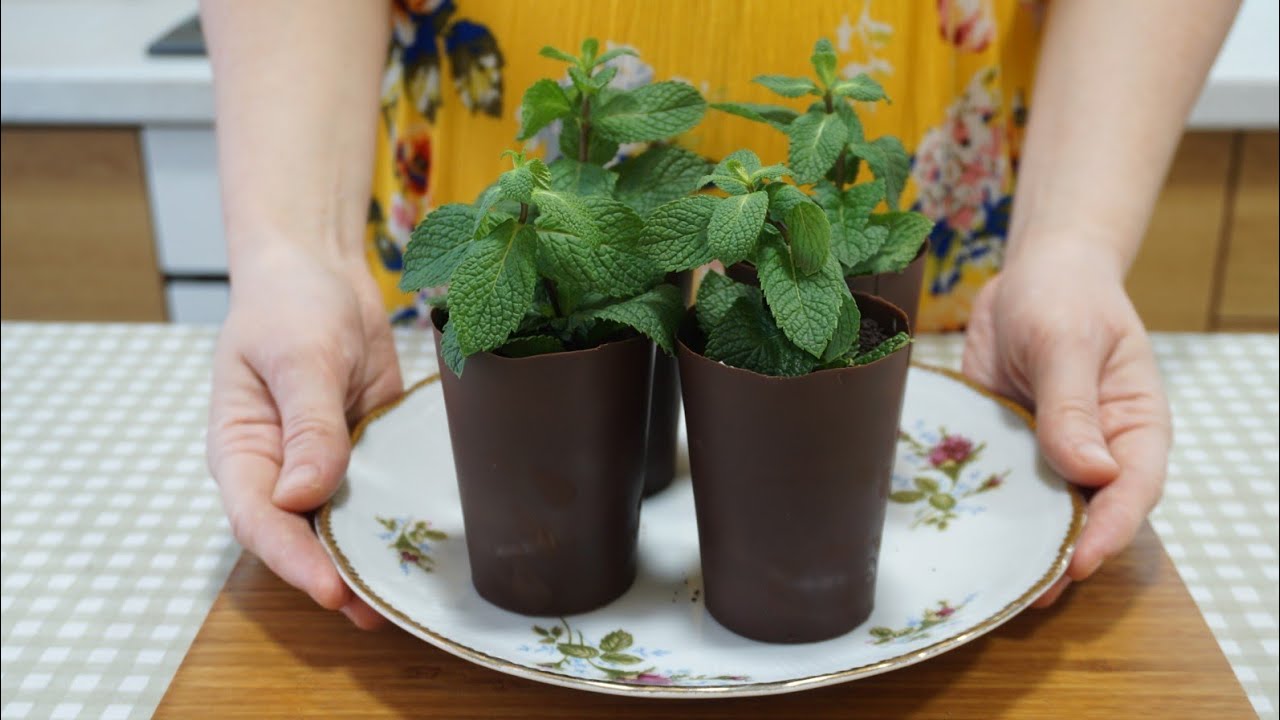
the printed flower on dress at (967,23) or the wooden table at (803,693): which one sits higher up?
the printed flower on dress at (967,23)

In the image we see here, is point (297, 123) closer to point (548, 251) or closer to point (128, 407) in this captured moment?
point (128, 407)

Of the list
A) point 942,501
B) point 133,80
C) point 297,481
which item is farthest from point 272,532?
point 133,80

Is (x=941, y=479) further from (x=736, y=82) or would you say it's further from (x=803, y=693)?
(x=736, y=82)

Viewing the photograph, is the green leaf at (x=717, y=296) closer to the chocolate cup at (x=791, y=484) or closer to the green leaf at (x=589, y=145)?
the chocolate cup at (x=791, y=484)

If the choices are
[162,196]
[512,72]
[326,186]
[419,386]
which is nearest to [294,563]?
[419,386]

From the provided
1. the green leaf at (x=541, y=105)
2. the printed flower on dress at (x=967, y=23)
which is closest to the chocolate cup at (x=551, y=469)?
the green leaf at (x=541, y=105)

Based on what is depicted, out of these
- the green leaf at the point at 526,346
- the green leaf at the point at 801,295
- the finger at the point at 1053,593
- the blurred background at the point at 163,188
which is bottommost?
the blurred background at the point at 163,188
